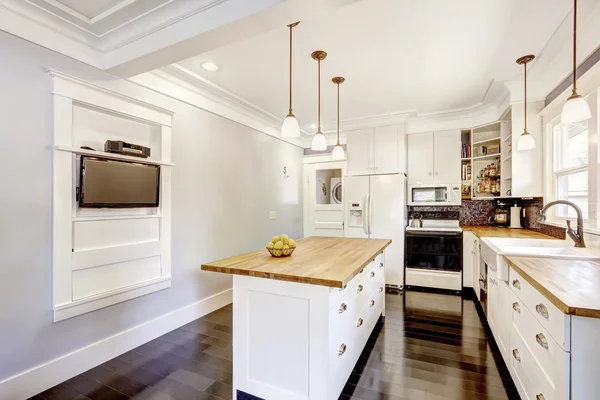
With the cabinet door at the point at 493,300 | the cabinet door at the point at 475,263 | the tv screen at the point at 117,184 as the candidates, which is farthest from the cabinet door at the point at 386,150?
the tv screen at the point at 117,184

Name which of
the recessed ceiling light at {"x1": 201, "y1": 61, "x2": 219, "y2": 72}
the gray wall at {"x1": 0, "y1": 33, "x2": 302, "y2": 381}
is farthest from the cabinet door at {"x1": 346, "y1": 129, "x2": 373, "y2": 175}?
the recessed ceiling light at {"x1": 201, "y1": 61, "x2": 219, "y2": 72}

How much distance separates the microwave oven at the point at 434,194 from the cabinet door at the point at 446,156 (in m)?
0.11

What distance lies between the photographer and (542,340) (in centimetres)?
139

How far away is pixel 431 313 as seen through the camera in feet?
10.6

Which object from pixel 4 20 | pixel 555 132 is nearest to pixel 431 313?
pixel 555 132

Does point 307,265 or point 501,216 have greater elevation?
point 501,216

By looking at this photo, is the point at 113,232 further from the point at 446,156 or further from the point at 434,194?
the point at 446,156

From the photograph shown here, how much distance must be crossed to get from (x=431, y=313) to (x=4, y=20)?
437 centimetres

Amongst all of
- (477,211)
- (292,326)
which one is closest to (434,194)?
(477,211)

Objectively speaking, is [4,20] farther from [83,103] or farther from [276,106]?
[276,106]

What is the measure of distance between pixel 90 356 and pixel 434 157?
4628 millimetres

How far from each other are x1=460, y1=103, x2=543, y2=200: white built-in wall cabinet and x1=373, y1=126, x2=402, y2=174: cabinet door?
993mm

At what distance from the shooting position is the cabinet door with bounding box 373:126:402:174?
4.32 meters

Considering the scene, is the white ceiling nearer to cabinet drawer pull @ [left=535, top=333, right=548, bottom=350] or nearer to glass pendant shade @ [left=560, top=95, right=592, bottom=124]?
glass pendant shade @ [left=560, top=95, right=592, bottom=124]
